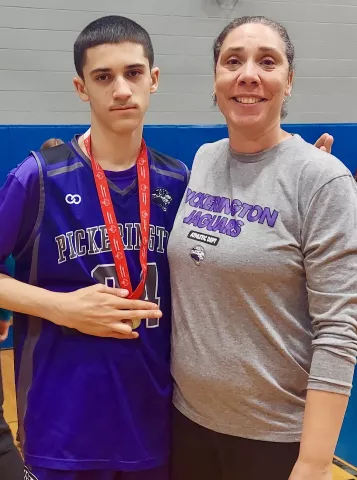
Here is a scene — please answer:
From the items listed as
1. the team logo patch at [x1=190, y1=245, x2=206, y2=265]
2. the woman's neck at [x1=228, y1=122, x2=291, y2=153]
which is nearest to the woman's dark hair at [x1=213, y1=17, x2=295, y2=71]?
the woman's neck at [x1=228, y1=122, x2=291, y2=153]

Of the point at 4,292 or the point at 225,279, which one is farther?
the point at 4,292

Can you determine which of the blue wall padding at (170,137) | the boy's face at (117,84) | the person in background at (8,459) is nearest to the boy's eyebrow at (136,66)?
the boy's face at (117,84)

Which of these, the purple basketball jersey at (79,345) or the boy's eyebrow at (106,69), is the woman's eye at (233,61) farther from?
the purple basketball jersey at (79,345)

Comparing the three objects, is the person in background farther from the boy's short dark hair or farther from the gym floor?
the gym floor

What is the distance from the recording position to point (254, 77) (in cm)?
144

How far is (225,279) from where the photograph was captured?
56.7 inches

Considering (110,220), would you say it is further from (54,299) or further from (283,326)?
(283,326)

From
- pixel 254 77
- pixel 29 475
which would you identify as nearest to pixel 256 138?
pixel 254 77

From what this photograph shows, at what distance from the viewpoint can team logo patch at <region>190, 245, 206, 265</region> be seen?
1.47 metres

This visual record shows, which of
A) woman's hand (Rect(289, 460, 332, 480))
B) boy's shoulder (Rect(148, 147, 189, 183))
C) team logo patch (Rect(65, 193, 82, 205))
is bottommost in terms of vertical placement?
woman's hand (Rect(289, 460, 332, 480))

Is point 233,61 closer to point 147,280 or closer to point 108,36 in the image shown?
point 108,36

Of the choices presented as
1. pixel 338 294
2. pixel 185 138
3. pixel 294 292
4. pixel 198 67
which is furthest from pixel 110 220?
pixel 198 67

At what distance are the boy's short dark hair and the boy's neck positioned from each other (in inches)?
7.0

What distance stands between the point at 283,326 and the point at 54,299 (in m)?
0.57
